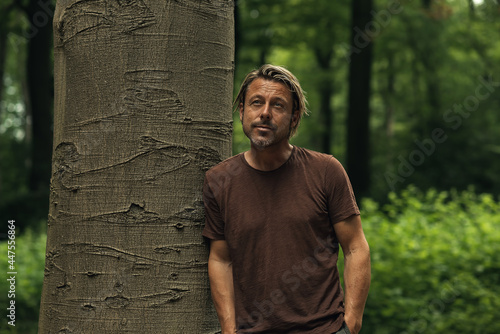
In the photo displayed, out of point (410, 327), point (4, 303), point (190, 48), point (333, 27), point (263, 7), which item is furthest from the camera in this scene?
point (333, 27)

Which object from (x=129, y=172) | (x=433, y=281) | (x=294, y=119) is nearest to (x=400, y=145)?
(x=433, y=281)

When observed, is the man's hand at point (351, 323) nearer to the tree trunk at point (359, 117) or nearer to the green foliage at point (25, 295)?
the green foliage at point (25, 295)

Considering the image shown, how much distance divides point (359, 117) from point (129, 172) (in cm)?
1428

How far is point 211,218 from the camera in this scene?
265 cm

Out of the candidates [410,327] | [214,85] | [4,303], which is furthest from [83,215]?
[410,327]

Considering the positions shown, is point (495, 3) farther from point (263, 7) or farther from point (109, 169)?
point (109, 169)


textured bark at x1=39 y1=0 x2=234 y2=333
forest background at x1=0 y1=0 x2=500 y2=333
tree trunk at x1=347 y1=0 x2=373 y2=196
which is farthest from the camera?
tree trunk at x1=347 y1=0 x2=373 y2=196

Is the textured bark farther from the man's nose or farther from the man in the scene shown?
the man's nose

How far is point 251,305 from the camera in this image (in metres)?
2.66

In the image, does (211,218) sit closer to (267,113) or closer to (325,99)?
(267,113)

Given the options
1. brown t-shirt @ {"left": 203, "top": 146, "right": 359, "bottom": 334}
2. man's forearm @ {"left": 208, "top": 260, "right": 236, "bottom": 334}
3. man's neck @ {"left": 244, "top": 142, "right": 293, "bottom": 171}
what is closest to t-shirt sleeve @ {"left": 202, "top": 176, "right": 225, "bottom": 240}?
brown t-shirt @ {"left": 203, "top": 146, "right": 359, "bottom": 334}

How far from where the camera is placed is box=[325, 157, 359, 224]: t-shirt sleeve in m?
2.66

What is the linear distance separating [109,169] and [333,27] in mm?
18815

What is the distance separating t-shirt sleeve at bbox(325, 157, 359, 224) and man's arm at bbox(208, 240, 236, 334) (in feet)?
1.70
